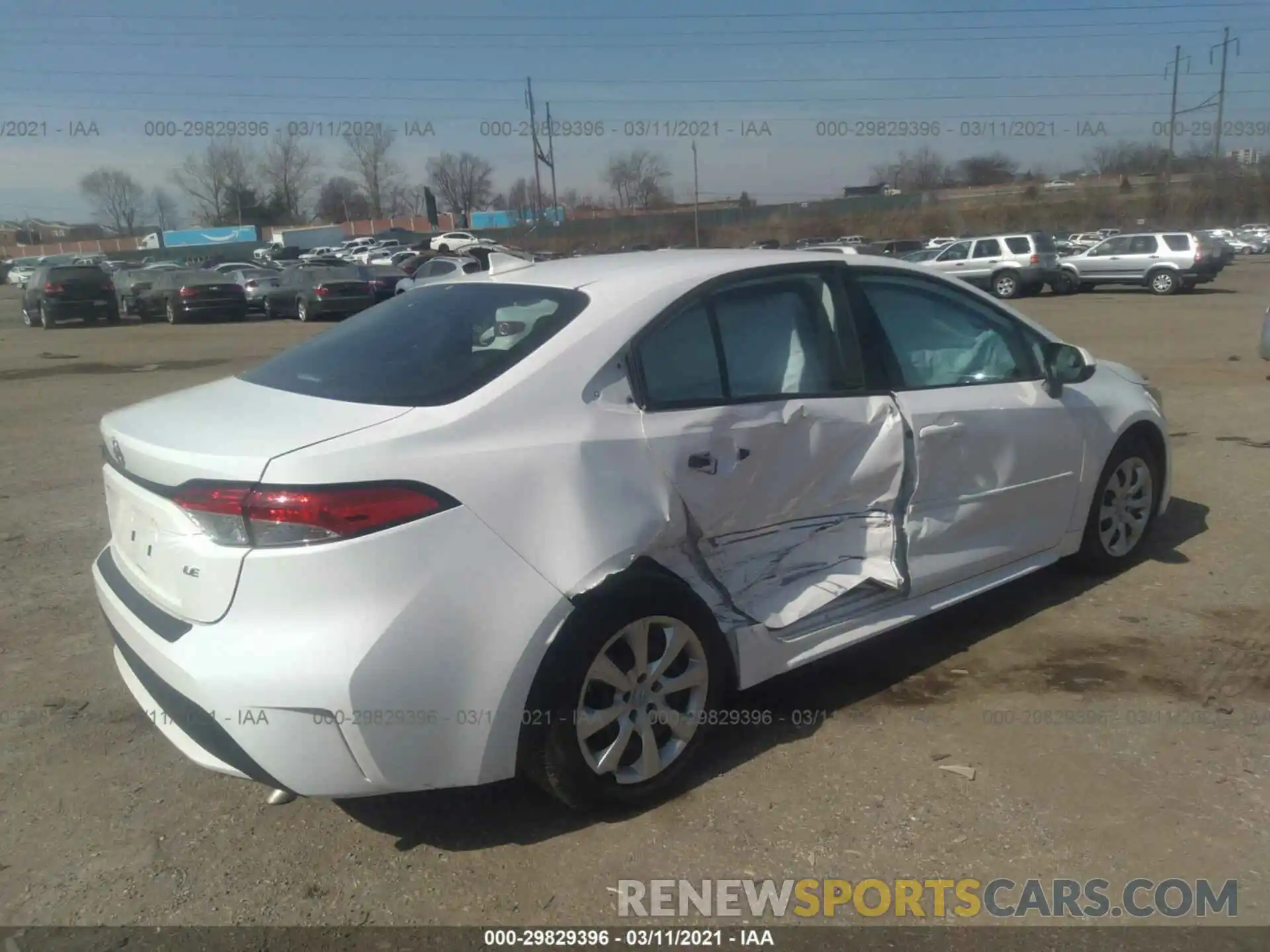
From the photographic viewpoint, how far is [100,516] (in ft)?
21.3

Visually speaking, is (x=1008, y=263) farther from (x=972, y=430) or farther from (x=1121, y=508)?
(x=972, y=430)

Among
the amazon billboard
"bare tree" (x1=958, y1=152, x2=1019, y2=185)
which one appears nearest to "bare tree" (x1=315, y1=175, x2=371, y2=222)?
the amazon billboard

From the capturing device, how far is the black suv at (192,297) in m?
25.7

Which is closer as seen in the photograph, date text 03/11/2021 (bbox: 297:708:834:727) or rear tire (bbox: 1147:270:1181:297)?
date text 03/11/2021 (bbox: 297:708:834:727)

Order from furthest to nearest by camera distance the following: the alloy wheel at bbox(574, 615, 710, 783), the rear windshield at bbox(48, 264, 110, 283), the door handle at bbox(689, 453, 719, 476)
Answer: the rear windshield at bbox(48, 264, 110, 283) → the door handle at bbox(689, 453, 719, 476) → the alloy wheel at bbox(574, 615, 710, 783)

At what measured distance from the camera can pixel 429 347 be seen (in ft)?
10.7

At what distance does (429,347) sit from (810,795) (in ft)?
6.30

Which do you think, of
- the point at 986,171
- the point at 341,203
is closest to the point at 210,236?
the point at 341,203

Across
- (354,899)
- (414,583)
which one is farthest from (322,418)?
(354,899)

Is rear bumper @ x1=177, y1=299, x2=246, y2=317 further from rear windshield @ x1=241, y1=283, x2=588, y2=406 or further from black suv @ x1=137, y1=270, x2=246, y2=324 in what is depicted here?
rear windshield @ x1=241, y1=283, x2=588, y2=406

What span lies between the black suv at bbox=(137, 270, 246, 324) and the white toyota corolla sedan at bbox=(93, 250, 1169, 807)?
2435 centimetres

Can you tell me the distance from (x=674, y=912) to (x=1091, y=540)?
124 inches

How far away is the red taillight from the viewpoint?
254 cm

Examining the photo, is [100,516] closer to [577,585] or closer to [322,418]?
[322,418]
